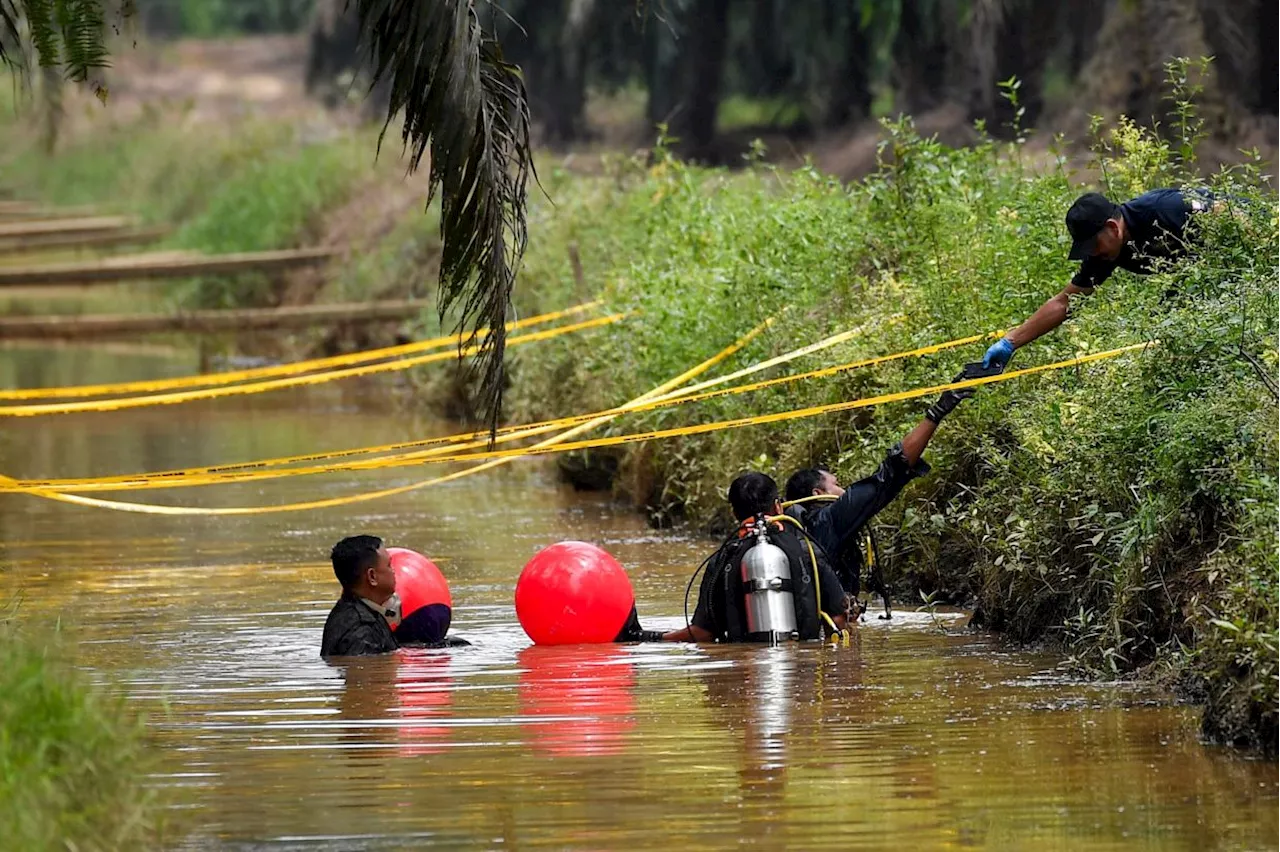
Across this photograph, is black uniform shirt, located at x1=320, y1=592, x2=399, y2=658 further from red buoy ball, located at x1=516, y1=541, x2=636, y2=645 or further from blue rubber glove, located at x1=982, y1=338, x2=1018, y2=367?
blue rubber glove, located at x1=982, y1=338, x2=1018, y2=367

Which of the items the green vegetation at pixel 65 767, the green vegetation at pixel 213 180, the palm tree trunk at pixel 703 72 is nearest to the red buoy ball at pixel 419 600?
the green vegetation at pixel 65 767

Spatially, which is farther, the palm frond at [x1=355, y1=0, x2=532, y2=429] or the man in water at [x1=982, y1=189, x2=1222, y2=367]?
the man in water at [x1=982, y1=189, x2=1222, y2=367]

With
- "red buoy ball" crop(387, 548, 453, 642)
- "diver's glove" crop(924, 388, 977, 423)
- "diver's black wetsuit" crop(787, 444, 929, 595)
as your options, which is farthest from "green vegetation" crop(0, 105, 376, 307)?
"diver's glove" crop(924, 388, 977, 423)

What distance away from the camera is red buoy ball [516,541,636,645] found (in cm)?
1073

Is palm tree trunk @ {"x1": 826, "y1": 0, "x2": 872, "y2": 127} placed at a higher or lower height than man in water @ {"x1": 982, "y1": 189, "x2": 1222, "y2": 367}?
higher

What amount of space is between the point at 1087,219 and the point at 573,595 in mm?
2991

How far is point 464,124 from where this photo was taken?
816 centimetres

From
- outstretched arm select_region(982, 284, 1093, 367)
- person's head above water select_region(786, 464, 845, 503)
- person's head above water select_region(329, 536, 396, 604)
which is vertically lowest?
person's head above water select_region(329, 536, 396, 604)

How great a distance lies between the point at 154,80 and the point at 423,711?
5908 centimetres

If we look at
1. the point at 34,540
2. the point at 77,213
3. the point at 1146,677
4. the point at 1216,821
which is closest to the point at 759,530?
the point at 1146,677

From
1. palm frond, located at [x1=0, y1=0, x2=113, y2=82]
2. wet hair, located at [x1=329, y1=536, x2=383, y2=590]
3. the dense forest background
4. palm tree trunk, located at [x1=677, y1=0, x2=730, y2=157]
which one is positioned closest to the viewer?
palm frond, located at [x1=0, y1=0, x2=113, y2=82]

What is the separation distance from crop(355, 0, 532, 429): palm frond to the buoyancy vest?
7.00 feet

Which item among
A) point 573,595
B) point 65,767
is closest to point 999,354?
point 573,595

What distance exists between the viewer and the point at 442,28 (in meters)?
8.09
